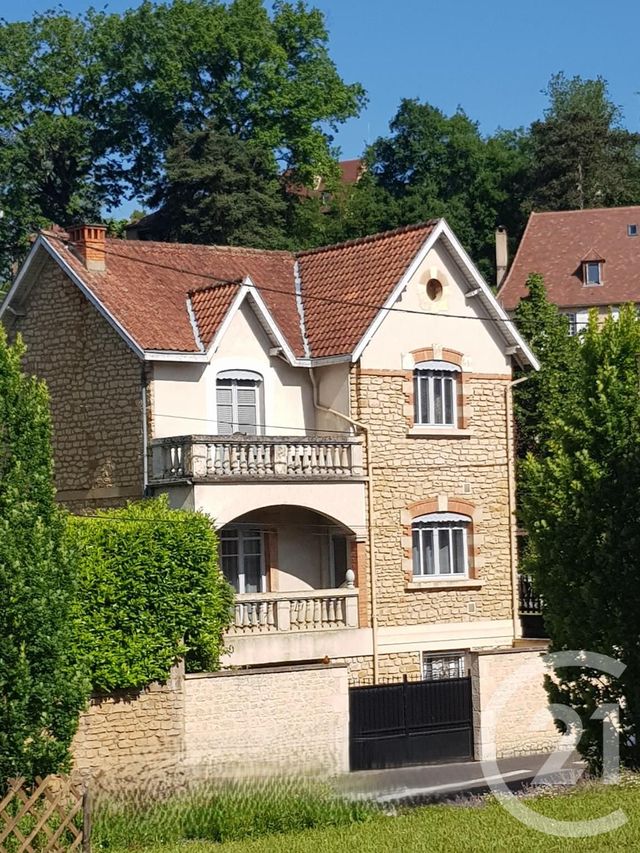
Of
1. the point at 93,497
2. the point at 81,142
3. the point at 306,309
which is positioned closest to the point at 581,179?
the point at 81,142

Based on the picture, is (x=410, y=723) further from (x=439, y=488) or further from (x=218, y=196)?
(x=218, y=196)

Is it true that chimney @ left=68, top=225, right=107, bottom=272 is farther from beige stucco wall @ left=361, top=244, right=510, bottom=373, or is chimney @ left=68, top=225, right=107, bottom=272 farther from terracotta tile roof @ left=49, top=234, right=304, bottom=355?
beige stucco wall @ left=361, top=244, right=510, bottom=373

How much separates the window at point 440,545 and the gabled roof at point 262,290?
4.12 metres

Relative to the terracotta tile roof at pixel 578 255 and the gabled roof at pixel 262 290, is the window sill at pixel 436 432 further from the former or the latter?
the terracotta tile roof at pixel 578 255

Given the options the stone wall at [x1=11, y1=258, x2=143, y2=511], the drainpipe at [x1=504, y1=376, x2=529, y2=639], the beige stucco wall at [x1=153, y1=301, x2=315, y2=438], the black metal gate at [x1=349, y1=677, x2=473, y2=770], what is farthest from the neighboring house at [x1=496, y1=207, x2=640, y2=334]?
the black metal gate at [x1=349, y1=677, x2=473, y2=770]

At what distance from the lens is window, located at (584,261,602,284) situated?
7006 centimetres

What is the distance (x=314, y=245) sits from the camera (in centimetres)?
6366

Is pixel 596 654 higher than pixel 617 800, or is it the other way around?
pixel 596 654

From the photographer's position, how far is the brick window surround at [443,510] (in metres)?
34.5

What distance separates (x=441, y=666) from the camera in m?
35.1

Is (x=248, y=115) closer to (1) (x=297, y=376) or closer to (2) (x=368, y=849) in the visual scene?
(1) (x=297, y=376)

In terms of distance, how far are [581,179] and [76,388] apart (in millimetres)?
49043
